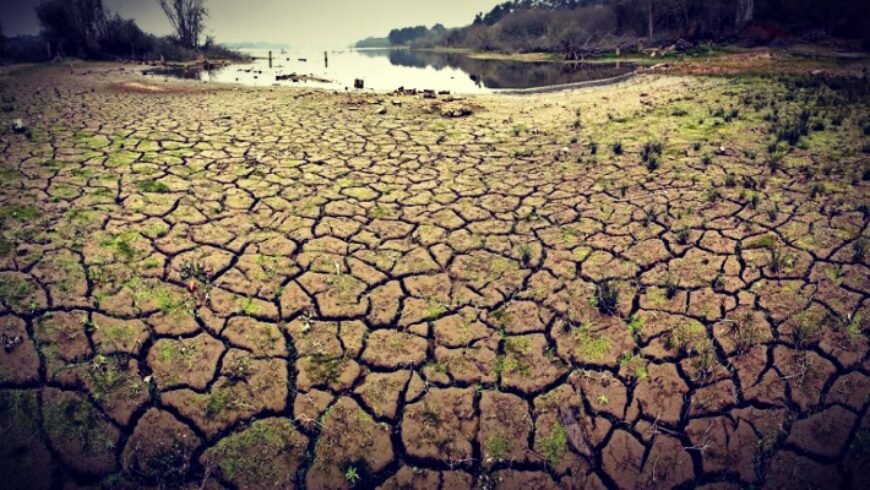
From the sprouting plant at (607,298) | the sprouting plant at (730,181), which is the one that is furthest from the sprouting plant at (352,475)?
the sprouting plant at (730,181)

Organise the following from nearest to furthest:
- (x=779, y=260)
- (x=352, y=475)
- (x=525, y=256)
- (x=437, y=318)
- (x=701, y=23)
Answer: (x=352, y=475) < (x=437, y=318) < (x=779, y=260) < (x=525, y=256) < (x=701, y=23)

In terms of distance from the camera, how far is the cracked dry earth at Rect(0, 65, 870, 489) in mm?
2207

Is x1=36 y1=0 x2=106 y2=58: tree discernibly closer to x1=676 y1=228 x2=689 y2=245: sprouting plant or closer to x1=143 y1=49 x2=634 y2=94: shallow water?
x1=143 y1=49 x2=634 y2=94: shallow water

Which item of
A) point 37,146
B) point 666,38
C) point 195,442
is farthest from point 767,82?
point 666,38

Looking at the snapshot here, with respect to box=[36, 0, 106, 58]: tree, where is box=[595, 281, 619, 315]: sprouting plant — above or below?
below

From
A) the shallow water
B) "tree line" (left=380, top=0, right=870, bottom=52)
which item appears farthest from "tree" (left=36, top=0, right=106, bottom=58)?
"tree line" (left=380, top=0, right=870, bottom=52)

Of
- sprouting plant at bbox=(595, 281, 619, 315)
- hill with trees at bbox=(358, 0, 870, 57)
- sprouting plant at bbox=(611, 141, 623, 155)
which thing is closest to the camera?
sprouting plant at bbox=(595, 281, 619, 315)

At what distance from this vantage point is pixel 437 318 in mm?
3014

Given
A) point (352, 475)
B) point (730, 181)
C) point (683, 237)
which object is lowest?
point (352, 475)

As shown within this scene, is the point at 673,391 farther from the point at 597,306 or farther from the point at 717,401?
the point at 597,306

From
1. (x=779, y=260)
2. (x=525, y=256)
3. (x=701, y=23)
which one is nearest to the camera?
(x=779, y=260)

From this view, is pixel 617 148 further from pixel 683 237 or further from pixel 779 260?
pixel 779 260

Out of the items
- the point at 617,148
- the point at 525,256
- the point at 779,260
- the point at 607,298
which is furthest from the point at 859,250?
the point at 617,148

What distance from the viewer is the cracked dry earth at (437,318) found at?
86.9 inches
